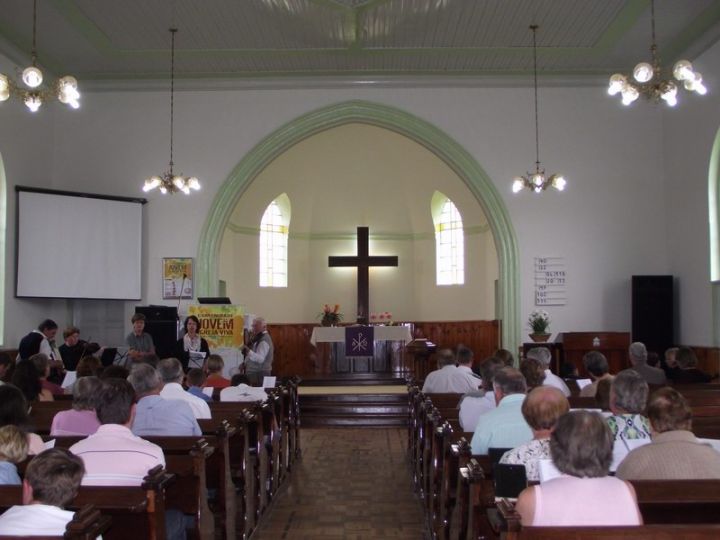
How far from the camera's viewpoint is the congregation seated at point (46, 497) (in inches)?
87.5

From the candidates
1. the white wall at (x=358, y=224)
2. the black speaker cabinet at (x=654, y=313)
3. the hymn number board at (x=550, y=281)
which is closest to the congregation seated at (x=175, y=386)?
the hymn number board at (x=550, y=281)

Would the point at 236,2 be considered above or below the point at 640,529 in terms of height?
above

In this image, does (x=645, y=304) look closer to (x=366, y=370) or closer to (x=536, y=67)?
(x=536, y=67)

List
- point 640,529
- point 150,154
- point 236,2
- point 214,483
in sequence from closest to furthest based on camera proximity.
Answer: point 640,529
point 214,483
point 236,2
point 150,154

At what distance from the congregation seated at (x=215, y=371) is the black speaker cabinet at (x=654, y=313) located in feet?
20.3

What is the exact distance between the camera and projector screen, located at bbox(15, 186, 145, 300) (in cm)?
1022

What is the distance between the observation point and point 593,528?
216 centimetres

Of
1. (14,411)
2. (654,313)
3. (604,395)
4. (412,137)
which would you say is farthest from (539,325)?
(14,411)

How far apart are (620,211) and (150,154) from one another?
710cm

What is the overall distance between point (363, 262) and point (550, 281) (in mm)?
5242

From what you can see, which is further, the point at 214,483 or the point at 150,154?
the point at 150,154

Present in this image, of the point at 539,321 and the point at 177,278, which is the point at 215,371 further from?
the point at 539,321

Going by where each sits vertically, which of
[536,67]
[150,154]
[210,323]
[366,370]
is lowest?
[366,370]

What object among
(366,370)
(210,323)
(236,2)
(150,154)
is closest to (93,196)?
(150,154)
